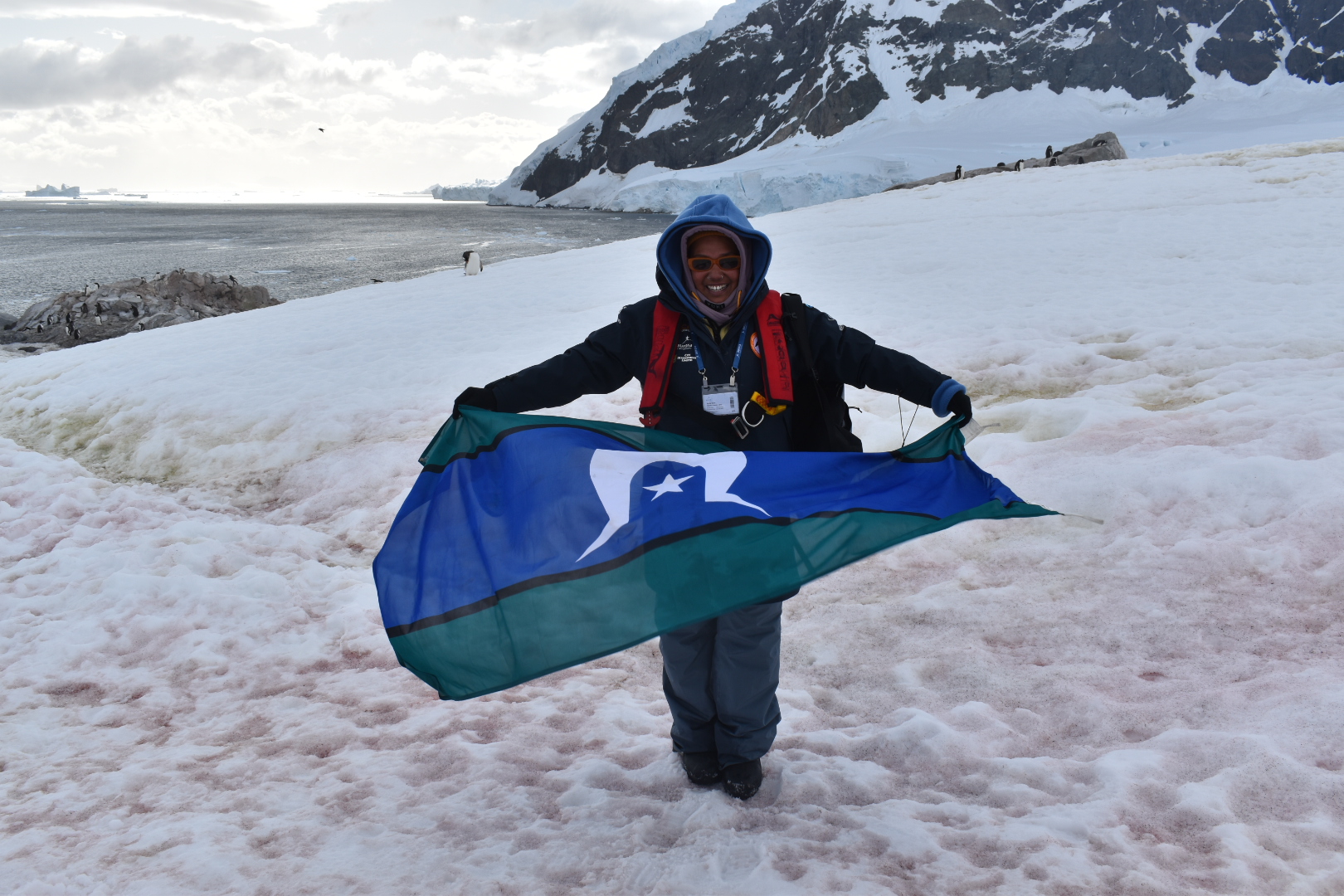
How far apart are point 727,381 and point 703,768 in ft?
4.92

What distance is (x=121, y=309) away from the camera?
2169 centimetres

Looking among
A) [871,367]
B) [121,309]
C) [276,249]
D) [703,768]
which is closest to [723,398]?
[871,367]

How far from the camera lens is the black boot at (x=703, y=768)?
10.3 feet

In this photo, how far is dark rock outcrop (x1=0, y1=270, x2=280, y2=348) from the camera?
813 inches

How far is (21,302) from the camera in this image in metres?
37.2

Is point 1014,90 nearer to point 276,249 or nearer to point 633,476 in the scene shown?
point 276,249

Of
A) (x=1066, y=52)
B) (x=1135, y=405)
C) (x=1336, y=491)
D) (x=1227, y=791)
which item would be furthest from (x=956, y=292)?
(x=1066, y=52)

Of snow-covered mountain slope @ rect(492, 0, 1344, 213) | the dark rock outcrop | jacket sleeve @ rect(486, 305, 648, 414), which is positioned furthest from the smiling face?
snow-covered mountain slope @ rect(492, 0, 1344, 213)

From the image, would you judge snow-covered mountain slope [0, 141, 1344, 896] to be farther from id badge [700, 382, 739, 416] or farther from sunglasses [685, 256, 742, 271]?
sunglasses [685, 256, 742, 271]

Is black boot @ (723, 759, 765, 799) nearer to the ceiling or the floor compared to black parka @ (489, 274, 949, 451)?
nearer to the floor

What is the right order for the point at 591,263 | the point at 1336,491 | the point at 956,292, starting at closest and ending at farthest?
the point at 1336,491, the point at 956,292, the point at 591,263

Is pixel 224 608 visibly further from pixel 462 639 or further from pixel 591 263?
pixel 591 263

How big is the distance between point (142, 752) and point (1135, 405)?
740 centimetres

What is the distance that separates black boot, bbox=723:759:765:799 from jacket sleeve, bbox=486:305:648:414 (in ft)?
5.02
